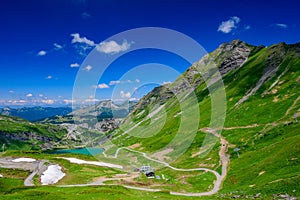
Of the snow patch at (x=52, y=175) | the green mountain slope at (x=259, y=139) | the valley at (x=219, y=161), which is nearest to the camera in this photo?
the valley at (x=219, y=161)

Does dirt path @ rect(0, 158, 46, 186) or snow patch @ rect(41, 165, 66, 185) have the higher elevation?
dirt path @ rect(0, 158, 46, 186)

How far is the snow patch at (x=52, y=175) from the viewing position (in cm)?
7420

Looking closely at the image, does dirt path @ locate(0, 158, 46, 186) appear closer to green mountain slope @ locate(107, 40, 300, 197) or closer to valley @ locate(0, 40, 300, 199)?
valley @ locate(0, 40, 300, 199)

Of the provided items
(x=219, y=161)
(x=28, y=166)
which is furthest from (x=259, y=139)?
(x=28, y=166)

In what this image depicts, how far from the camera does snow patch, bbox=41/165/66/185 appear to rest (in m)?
74.2

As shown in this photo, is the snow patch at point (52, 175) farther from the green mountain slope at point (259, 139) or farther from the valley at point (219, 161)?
the green mountain slope at point (259, 139)

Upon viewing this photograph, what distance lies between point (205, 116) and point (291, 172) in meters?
140

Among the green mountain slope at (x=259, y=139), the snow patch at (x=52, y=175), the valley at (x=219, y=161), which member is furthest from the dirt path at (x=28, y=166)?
the green mountain slope at (x=259, y=139)

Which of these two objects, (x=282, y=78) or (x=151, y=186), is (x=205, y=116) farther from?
(x=151, y=186)

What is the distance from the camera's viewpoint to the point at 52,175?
262 ft

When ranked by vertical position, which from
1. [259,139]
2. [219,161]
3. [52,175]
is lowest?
[52,175]

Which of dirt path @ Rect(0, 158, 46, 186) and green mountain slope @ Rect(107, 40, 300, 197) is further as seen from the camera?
dirt path @ Rect(0, 158, 46, 186)

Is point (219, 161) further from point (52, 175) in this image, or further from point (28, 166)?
point (28, 166)

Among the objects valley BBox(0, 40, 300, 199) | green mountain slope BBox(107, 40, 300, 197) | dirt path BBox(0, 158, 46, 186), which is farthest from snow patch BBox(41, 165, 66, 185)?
green mountain slope BBox(107, 40, 300, 197)
